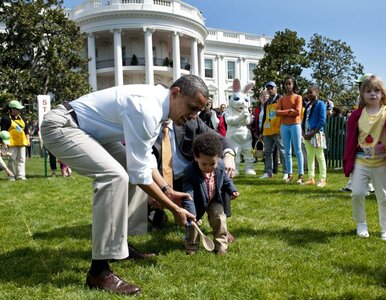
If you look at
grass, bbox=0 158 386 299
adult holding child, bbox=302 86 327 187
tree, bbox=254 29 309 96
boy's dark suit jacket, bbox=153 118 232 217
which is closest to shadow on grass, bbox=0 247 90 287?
grass, bbox=0 158 386 299

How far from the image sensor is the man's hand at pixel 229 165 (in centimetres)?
397

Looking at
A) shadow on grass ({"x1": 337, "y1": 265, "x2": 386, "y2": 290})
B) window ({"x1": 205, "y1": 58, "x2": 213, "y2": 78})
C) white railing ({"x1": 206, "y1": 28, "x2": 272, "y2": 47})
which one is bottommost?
shadow on grass ({"x1": 337, "y1": 265, "x2": 386, "y2": 290})

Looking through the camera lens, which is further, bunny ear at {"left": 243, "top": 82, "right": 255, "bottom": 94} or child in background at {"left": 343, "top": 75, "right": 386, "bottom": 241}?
bunny ear at {"left": 243, "top": 82, "right": 255, "bottom": 94}

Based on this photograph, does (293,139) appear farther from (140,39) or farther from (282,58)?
(140,39)

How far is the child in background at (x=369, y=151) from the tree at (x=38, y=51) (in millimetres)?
19863

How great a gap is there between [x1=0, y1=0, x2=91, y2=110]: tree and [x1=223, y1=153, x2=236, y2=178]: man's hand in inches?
762

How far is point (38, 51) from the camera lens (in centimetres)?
2286

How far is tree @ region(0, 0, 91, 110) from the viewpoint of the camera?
21.7 meters

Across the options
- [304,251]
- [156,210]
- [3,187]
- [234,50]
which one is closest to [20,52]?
[3,187]

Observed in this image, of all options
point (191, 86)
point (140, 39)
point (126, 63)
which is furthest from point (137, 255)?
point (140, 39)

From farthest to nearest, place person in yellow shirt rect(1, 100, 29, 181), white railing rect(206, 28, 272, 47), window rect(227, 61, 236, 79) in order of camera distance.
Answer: window rect(227, 61, 236, 79) → white railing rect(206, 28, 272, 47) → person in yellow shirt rect(1, 100, 29, 181)

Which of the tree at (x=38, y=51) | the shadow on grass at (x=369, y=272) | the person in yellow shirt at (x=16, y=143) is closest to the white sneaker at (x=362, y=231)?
the shadow on grass at (x=369, y=272)

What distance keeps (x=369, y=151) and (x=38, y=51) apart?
2190cm

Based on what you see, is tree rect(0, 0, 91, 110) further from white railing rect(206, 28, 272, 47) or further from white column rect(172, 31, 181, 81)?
white railing rect(206, 28, 272, 47)
